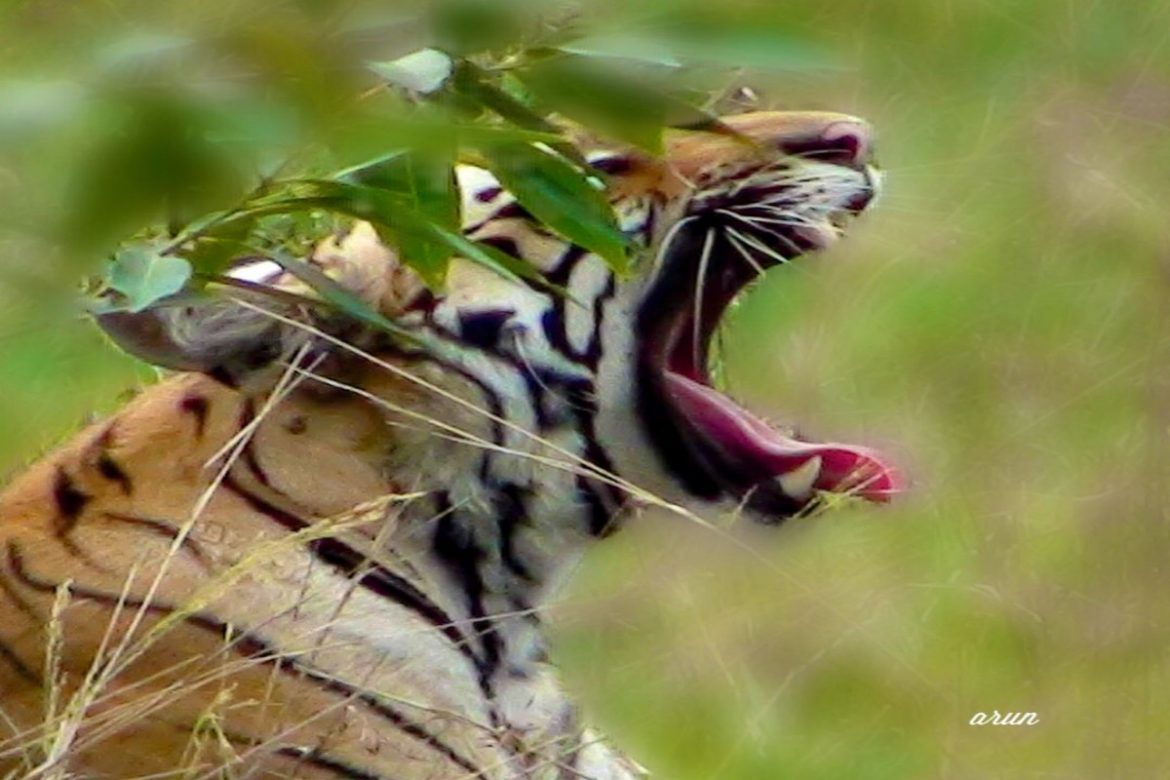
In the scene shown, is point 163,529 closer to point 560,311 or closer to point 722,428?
point 560,311

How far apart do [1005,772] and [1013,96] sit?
1397 mm

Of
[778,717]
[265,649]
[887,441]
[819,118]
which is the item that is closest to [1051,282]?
[887,441]

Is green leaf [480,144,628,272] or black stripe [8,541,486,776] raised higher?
green leaf [480,144,628,272]

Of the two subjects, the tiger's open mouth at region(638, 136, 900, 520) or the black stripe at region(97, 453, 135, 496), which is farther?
the tiger's open mouth at region(638, 136, 900, 520)

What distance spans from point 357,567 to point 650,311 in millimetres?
323

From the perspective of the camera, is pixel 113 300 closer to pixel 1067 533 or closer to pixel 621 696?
pixel 621 696

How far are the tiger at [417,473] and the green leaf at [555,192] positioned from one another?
0.62 feet

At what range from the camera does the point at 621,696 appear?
123 inches

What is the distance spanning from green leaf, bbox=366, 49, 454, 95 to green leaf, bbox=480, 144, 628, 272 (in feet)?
0.59

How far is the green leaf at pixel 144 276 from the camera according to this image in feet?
4.57

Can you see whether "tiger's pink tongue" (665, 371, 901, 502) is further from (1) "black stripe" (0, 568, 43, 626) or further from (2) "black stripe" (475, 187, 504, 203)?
(1) "black stripe" (0, 568, 43, 626)

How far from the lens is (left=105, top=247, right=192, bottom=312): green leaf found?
54.8 inches

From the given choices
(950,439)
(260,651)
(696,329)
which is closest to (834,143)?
(696,329)

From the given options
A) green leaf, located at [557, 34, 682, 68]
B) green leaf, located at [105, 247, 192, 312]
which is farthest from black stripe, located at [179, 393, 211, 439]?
green leaf, located at [557, 34, 682, 68]
